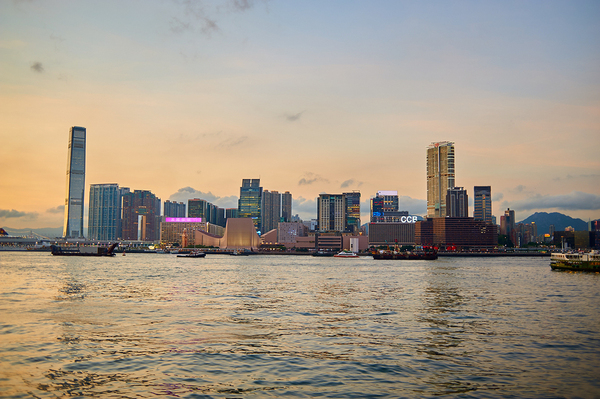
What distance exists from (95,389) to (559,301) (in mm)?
42648

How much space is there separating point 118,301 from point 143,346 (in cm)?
1961

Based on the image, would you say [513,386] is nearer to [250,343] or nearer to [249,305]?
[250,343]

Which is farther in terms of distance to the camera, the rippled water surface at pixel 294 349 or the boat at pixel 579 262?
the boat at pixel 579 262

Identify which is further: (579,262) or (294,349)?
(579,262)

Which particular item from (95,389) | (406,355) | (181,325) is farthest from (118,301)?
(406,355)

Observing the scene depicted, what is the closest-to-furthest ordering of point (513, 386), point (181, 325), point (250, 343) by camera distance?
point (513, 386) < point (250, 343) < point (181, 325)

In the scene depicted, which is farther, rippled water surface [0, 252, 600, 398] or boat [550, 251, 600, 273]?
boat [550, 251, 600, 273]

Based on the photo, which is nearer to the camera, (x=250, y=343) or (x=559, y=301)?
(x=250, y=343)

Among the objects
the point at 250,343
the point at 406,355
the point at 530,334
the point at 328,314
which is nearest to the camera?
the point at 406,355

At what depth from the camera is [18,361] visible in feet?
63.6

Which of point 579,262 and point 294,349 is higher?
point 294,349

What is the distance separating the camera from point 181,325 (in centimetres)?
2805

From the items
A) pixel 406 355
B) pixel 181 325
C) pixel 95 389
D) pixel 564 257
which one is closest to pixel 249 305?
pixel 181 325

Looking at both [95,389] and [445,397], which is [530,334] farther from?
[95,389]
